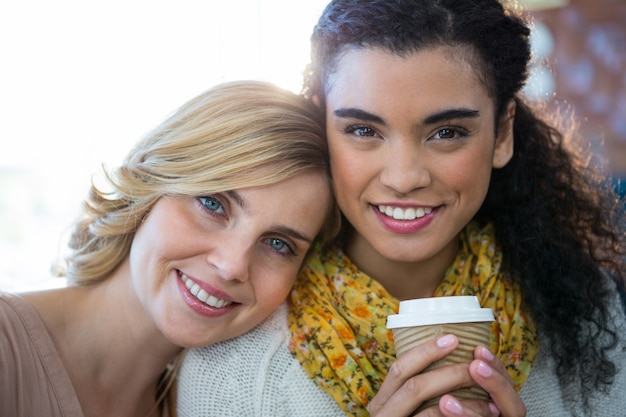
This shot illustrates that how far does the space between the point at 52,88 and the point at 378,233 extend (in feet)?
10.9

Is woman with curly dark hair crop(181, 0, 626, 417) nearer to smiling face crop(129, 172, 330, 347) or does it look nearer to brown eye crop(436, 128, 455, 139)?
brown eye crop(436, 128, 455, 139)

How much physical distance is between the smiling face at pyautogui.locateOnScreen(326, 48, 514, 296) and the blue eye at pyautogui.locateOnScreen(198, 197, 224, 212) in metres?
0.32

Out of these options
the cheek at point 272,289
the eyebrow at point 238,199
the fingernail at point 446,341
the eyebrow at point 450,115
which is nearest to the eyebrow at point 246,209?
the eyebrow at point 238,199

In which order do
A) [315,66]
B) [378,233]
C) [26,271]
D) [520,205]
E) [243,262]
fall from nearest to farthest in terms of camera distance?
[243,262], [378,233], [315,66], [520,205], [26,271]

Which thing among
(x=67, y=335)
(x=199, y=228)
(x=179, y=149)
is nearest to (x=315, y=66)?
(x=179, y=149)

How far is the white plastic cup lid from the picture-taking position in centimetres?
125

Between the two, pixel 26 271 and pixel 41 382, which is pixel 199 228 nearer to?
pixel 41 382

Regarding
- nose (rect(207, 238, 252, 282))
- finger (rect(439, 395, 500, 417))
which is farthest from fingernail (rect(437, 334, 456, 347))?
nose (rect(207, 238, 252, 282))

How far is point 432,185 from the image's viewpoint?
1650 millimetres

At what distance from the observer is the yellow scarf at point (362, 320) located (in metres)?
1.75

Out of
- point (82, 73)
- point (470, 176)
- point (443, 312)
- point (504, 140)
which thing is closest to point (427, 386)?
point (443, 312)

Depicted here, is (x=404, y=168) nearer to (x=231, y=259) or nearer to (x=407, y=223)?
(x=407, y=223)

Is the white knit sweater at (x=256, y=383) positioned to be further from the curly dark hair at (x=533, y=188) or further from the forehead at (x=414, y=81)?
the forehead at (x=414, y=81)

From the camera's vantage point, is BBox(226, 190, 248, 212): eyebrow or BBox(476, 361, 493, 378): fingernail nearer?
BBox(476, 361, 493, 378): fingernail
